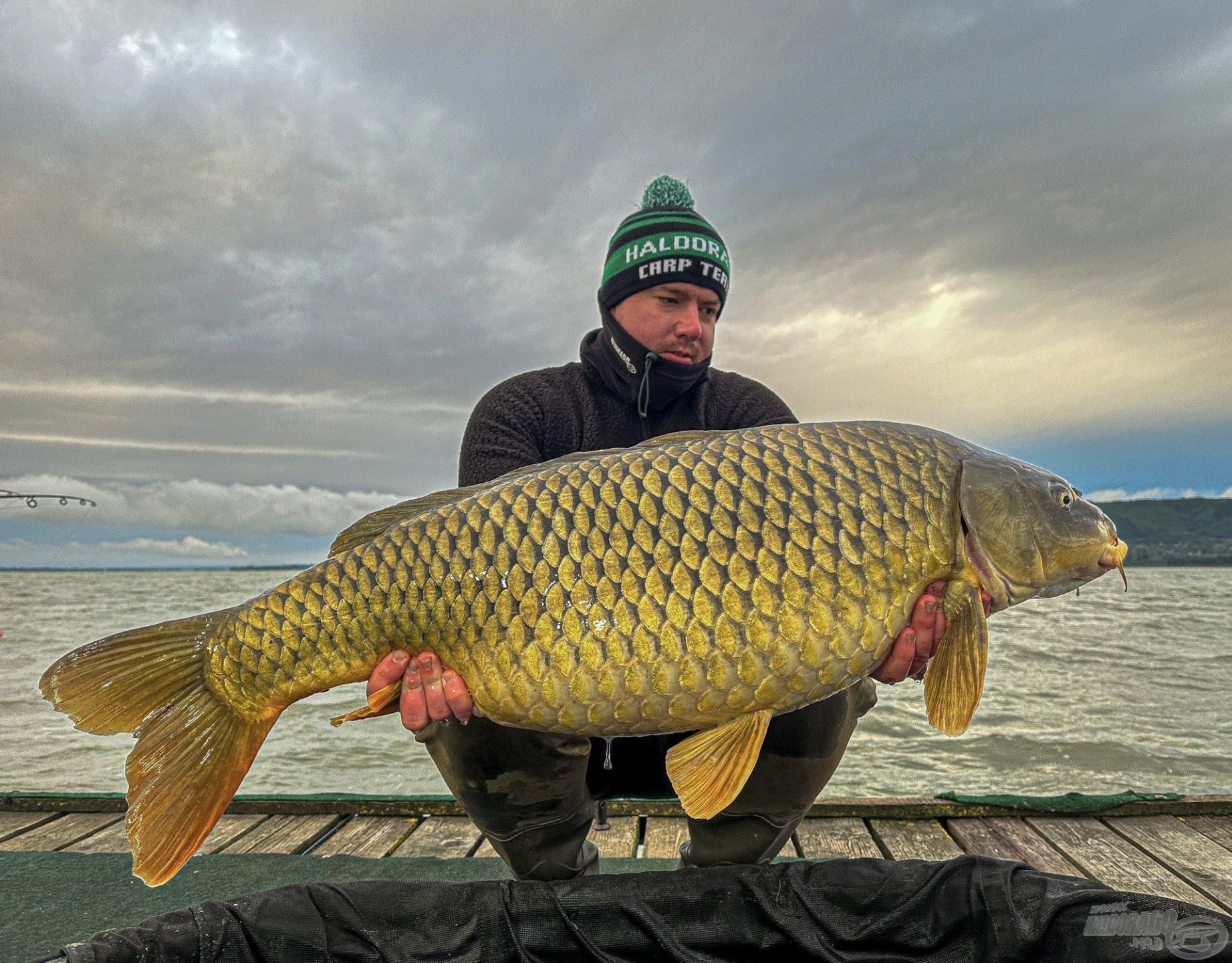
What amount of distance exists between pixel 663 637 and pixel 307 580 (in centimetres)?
63

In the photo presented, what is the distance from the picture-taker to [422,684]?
149cm

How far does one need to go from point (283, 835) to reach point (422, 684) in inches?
49.4

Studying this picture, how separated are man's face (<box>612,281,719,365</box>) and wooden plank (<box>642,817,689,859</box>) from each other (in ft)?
4.17

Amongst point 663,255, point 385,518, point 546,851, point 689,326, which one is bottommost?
point 546,851

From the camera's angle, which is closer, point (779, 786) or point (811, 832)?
point (779, 786)

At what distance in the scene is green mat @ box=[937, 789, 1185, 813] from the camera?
7.88 ft

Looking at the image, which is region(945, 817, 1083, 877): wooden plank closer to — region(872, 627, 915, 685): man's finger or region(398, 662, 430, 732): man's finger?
region(872, 627, 915, 685): man's finger

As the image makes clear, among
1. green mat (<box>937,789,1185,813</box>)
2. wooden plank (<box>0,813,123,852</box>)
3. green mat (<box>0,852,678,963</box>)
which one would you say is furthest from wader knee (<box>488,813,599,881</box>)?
wooden plank (<box>0,813,123,852</box>)

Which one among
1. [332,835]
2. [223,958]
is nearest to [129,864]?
[332,835]

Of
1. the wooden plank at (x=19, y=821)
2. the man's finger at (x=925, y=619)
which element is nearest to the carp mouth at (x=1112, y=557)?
the man's finger at (x=925, y=619)

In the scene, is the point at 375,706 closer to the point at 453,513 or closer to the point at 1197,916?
the point at 453,513

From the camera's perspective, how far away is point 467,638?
4.75ft

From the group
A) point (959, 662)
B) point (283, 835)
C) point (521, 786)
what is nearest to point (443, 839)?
point (283, 835)

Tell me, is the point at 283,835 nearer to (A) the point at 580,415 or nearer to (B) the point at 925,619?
(A) the point at 580,415
